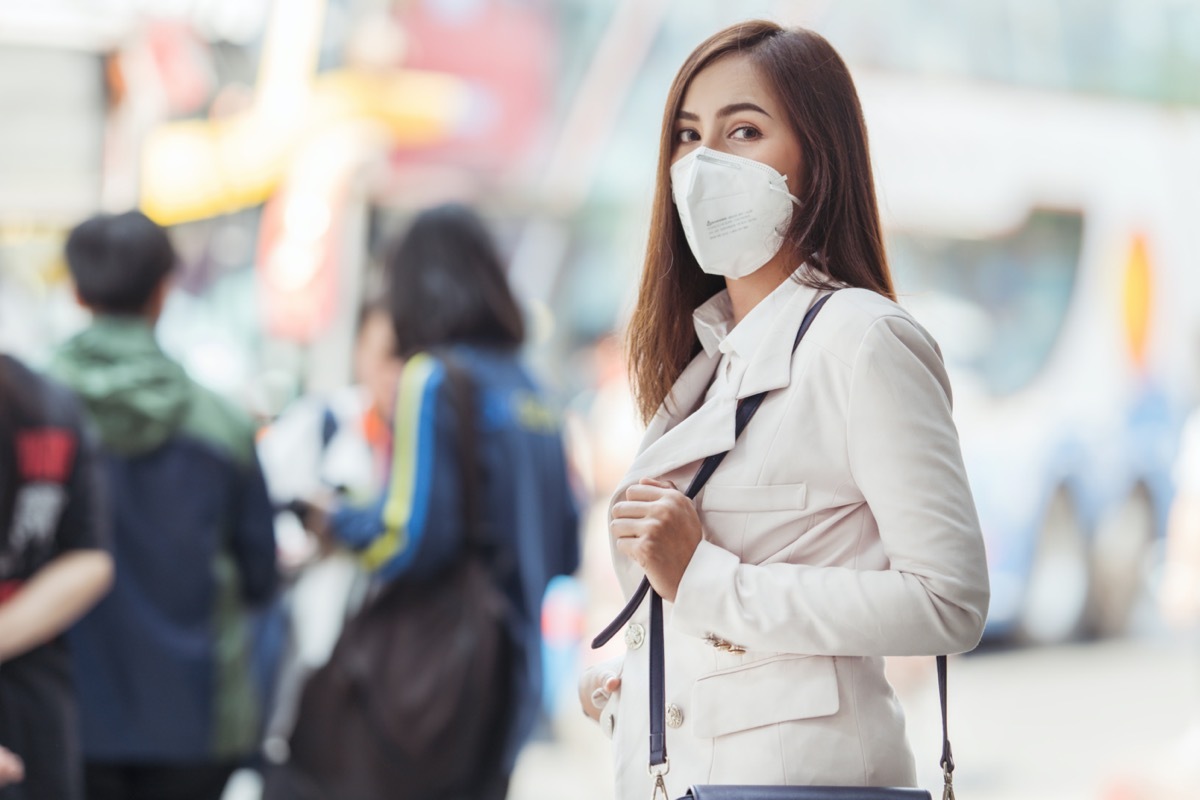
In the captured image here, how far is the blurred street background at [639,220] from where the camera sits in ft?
13.9

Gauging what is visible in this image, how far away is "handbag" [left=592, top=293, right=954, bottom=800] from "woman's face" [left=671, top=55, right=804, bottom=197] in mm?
165

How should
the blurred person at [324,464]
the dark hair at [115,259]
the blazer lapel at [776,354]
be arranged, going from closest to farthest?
1. the blazer lapel at [776,354]
2. the dark hair at [115,259]
3. the blurred person at [324,464]

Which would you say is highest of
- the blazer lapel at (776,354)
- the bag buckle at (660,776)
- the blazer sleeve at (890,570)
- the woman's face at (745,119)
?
the woman's face at (745,119)

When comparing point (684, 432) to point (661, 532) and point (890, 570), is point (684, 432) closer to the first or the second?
point (661, 532)

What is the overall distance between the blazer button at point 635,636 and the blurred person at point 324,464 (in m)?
1.48

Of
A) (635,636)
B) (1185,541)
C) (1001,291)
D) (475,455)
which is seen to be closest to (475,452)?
(475,455)

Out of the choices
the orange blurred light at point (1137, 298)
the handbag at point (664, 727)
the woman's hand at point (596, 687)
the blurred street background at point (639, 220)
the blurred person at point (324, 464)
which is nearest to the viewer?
the handbag at point (664, 727)

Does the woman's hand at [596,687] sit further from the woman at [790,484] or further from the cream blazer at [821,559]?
the cream blazer at [821,559]

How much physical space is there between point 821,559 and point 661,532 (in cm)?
17

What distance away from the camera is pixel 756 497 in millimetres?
1407

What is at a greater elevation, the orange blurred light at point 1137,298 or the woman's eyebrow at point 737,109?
the woman's eyebrow at point 737,109

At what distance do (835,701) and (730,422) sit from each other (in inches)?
12.0

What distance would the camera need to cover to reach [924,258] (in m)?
5.84

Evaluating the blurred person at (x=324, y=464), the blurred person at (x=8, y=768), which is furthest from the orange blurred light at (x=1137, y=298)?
the blurred person at (x=8, y=768)
